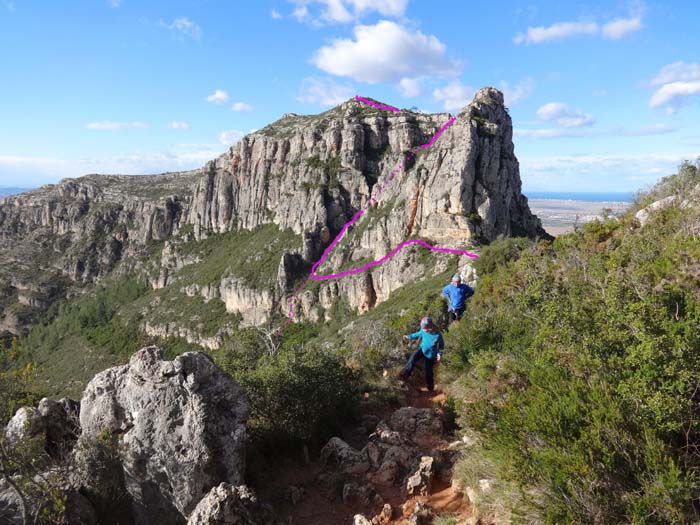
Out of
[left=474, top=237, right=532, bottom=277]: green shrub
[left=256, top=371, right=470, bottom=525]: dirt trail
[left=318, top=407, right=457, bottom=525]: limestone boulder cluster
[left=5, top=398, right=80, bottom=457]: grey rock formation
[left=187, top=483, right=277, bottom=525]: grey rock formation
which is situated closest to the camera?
[left=187, top=483, right=277, bottom=525]: grey rock formation

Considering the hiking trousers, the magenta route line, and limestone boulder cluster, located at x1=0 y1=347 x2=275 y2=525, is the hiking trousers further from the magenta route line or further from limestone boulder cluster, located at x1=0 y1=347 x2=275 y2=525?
the magenta route line

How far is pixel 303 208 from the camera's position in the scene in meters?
90.8

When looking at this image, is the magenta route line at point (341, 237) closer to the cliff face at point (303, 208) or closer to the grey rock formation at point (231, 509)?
the cliff face at point (303, 208)

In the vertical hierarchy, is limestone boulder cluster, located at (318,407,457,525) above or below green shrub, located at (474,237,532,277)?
below

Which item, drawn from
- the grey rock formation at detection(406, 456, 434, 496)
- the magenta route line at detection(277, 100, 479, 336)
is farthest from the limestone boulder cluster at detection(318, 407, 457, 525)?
the magenta route line at detection(277, 100, 479, 336)

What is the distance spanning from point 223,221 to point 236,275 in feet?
99.4

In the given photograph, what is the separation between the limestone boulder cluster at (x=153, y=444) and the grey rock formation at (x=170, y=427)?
1cm

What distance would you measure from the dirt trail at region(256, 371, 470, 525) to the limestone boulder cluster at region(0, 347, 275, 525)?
2.84 feet

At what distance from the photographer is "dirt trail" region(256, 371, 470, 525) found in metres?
5.38

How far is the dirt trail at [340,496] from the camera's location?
5.38 meters

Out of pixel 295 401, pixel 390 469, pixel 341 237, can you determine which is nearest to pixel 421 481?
pixel 390 469

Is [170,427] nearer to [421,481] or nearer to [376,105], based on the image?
[421,481]

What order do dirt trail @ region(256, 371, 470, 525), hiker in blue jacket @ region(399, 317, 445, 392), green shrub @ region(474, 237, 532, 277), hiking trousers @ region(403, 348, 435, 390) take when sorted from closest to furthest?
dirt trail @ region(256, 371, 470, 525), hiker in blue jacket @ region(399, 317, 445, 392), hiking trousers @ region(403, 348, 435, 390), green shrub @ region(474, 237, 532, 277)

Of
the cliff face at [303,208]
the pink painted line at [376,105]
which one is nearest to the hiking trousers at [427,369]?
the cliff face at [303,208]
